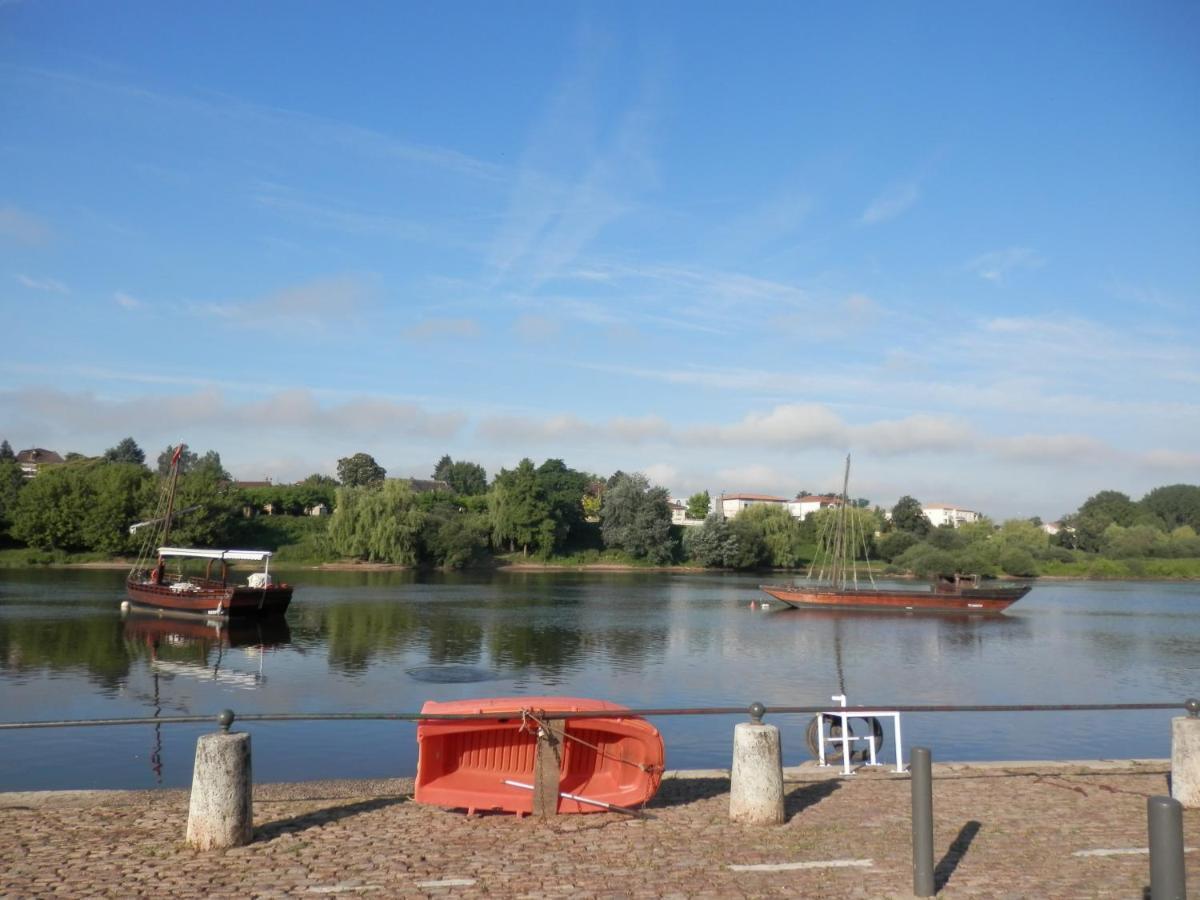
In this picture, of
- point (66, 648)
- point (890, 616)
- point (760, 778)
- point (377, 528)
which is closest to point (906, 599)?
point (890, 616)

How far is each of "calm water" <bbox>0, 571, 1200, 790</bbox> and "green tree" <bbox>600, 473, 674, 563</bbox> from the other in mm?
37970

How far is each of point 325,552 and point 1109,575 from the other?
76363 mm

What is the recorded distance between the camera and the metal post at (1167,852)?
5.27 m

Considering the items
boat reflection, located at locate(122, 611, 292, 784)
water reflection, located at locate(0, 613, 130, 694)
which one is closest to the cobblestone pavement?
boat reflection, located at locate(122, 611, 292, 784)

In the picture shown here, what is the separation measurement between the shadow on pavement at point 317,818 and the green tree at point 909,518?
111818 mm

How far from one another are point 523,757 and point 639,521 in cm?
9041

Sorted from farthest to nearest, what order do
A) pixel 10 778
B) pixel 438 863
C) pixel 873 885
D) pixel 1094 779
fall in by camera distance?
pixel 10 778, pixel 1094 779, pixel 438 863, pixel 873 885

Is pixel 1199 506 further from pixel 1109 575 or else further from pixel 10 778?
pixel 10 778

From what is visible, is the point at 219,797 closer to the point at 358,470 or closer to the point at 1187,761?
the point at 1187,761

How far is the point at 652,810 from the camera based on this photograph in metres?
10.1

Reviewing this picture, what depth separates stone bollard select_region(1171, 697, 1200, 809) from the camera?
988 cm

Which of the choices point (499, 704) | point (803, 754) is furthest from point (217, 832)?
point (803, 754)

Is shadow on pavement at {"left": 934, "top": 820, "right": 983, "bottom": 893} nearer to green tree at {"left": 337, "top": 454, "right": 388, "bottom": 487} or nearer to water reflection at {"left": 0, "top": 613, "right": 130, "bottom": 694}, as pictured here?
water reflection at {"left": 0, "top": 613, "right": 130, "bottom": 694}

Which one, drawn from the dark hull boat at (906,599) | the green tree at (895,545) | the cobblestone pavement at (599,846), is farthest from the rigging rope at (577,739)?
the green tree at (895,545)
